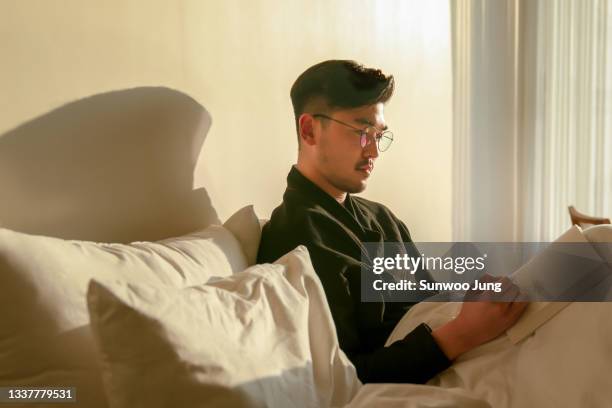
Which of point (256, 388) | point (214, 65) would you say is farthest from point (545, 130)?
point (256, 388)

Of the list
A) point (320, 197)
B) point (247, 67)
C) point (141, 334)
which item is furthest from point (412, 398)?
point (247, 67)

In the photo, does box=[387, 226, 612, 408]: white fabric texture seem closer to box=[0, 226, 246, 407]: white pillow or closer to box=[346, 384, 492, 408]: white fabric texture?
box=[346, 384, 492, 408]: white fabric texture

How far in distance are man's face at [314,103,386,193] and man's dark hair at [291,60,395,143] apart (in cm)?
3

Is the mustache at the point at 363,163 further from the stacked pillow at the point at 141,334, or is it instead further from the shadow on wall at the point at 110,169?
the stacked pillow at the point at 141,334

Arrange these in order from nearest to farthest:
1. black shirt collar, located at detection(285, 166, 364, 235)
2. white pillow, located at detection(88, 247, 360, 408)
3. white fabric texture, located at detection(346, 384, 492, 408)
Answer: white pillow, located at detection(88, 247, 360, 408) < white fabric texture, located at detection(346, 384, 492, 408) < black shirt collar, located at detection(285, 166, 364, 235)

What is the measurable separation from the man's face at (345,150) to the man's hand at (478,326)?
0.56 metres

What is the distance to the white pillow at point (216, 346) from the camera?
2.83 ft

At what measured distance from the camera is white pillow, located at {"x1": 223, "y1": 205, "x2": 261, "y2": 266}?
1560mm

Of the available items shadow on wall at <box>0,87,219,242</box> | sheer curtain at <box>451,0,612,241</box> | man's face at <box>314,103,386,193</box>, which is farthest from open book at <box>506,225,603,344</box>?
sheer curtain at <box>451,0,612,241</box>

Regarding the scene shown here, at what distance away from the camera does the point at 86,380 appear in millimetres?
941

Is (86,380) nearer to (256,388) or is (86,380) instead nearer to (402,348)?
(256,388)

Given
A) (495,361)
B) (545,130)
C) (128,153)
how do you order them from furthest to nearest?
(545,130) < (128,153) < (495,361)

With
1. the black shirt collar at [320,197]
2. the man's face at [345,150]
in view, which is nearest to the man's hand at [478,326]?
the black shirt collar at [320,197]

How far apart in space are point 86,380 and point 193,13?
1001mm
